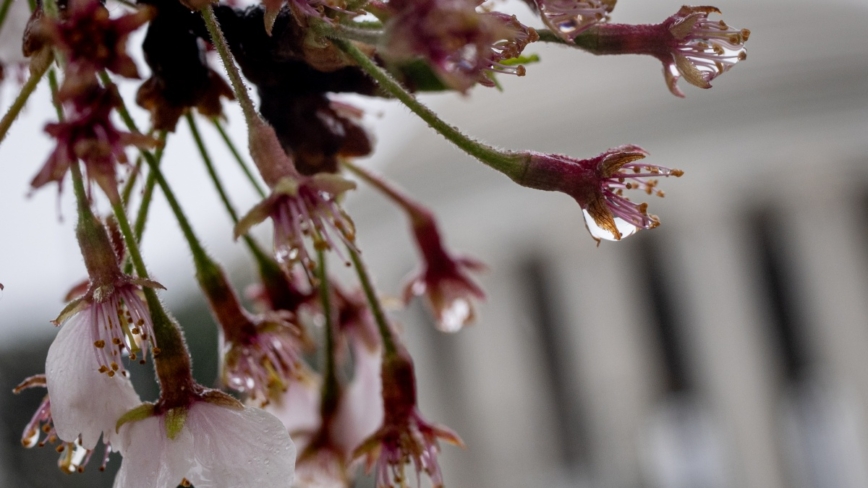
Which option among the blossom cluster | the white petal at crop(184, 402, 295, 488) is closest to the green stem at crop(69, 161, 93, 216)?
the blossom cluster

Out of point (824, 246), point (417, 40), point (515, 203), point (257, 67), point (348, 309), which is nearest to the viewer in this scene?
point (417, 40)

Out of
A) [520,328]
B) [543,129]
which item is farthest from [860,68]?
[520,328]

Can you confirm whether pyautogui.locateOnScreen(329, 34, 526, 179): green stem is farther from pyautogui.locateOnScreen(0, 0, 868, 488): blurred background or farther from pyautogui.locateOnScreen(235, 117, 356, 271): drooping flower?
pyautogui.locateOnScreen(0, 0, 868, 488): blurred background

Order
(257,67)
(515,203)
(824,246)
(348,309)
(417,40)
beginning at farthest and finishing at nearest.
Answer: (515,203) → (824,246) → (348,309) → (257,67) → (417,40)

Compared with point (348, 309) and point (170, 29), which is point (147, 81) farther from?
point (348, 309)

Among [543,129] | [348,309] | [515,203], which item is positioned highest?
[543,129]

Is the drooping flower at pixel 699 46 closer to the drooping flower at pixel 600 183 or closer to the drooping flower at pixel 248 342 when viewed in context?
the drooping flower at pixel 600 183
